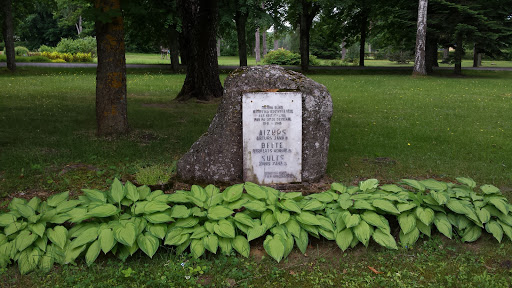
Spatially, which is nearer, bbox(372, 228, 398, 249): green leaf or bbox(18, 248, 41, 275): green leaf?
bbox(18, 248, 41, 275): green leaf

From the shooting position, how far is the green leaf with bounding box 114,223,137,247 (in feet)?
12.1

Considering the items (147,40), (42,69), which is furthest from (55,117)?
(147,40)

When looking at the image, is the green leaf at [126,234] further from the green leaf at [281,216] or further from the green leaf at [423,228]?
the green leaf at [423,228]

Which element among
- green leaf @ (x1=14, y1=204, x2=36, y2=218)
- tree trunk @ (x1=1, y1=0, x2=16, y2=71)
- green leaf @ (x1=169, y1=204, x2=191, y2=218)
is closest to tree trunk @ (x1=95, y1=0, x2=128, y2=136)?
green leaf @ (x1=14, y1=204, x2=36, y2=218)

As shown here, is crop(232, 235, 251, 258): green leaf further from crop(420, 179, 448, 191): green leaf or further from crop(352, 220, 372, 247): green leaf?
crop(420, 179, 448, 191): green leaf

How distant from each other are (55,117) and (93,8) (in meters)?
4.00

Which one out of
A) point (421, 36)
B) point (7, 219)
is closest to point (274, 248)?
point (7, 219)

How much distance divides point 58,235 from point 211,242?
1348mm

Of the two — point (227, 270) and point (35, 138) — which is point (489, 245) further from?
point (35, 138)

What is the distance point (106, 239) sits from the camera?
147 inches

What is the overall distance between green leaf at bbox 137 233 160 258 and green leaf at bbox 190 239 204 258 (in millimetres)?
300

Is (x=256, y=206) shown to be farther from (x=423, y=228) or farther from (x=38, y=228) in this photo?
(x=38, y=228)

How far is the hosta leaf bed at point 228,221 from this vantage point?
3.79 m

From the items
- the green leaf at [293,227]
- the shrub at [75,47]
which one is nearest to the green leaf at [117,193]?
the green leaf at [293,227]
